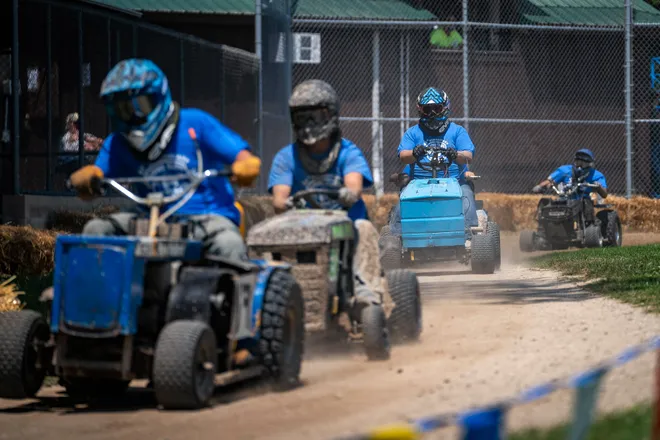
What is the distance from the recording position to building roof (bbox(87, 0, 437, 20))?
26672 millimetres

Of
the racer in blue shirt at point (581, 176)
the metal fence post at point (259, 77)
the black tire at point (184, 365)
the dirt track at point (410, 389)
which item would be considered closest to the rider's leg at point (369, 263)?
the dirt track at point (410, 389)

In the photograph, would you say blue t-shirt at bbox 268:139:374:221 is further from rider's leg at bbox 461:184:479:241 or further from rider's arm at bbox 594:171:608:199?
rider's arm at bbox 594:171:608:199

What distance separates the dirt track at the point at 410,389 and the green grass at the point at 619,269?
124 centimetres

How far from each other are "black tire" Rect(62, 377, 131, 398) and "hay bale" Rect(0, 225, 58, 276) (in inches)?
222

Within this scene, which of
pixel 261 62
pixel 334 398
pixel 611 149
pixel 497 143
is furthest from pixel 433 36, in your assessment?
pixel 334 398

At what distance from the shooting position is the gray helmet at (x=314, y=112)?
9.04 metres

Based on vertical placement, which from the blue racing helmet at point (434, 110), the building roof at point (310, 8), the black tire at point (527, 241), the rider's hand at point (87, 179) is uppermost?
the building roof at point (310, 8)

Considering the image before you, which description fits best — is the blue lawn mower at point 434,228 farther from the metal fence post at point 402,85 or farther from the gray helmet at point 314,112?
the metal fence post at point 402,85

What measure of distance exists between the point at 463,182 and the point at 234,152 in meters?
8.07

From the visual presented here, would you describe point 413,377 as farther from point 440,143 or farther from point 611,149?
point 611,149

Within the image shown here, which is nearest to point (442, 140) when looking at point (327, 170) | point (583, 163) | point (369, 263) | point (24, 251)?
point (24, 251)

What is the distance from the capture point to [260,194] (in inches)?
810

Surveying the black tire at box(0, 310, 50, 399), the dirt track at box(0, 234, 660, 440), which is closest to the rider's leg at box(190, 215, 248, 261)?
the dirt track at box(0, 234, 660, 440)

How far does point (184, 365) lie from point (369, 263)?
254 cm
